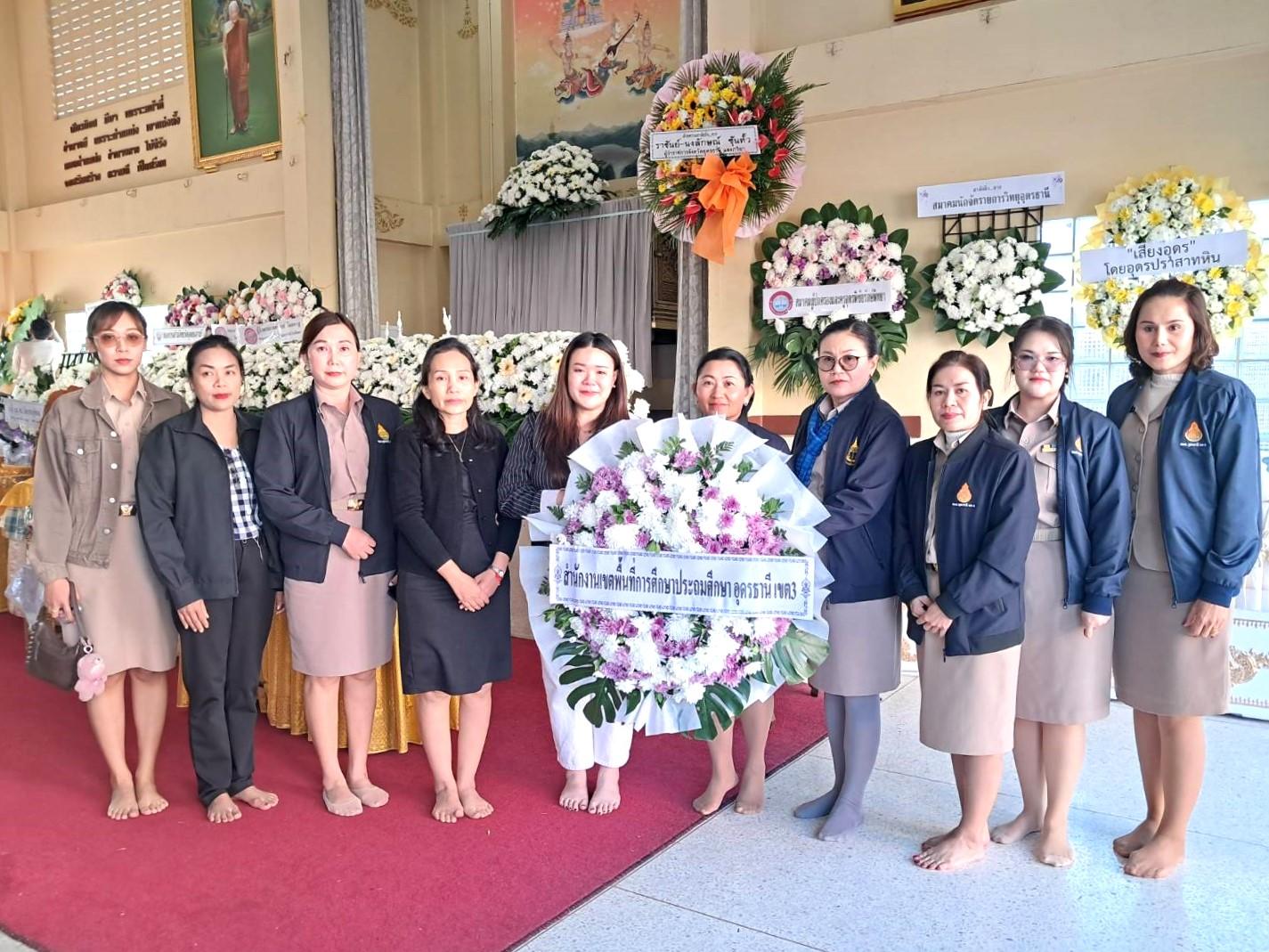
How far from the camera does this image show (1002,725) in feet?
7.92

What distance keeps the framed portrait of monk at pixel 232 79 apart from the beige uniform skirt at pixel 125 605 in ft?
19.5

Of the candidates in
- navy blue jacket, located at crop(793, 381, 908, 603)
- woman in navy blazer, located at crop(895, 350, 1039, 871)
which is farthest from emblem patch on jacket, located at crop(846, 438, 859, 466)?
woman in navy blazer, located at crop(895, 350, 1039, 871)

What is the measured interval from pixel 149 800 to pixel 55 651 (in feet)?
1.72

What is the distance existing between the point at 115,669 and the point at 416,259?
254 inches

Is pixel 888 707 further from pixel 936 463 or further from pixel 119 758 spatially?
pixel 119 758

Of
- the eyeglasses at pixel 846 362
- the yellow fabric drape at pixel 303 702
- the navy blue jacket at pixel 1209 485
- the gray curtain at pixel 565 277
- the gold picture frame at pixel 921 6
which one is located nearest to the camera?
the navy blue jacket at pixel 1209 485

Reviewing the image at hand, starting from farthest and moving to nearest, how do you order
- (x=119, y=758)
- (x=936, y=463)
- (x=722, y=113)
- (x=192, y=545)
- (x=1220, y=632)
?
1. (x=722, y=113)
2. (x=119, y=758)
3. (x=192, y=545)
4. (x=936, y=463)
5. (x=1220, y=632)

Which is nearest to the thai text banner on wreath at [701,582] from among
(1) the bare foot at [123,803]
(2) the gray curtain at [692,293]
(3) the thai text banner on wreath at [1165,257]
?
(1) the bare foot at [123,803]

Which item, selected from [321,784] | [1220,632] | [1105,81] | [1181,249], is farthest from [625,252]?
[1220,632]

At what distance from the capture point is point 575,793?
2.91 metres

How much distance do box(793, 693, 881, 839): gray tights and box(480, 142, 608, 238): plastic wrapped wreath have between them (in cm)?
555

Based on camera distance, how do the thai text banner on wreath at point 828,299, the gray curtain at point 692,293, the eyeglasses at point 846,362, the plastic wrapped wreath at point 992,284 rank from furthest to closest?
the gray curtain at point 692,293, the thai text banner on wreath at point 828,299, the plastic wrapped wreath at point 992,284, the eyeglasses at point 846,362

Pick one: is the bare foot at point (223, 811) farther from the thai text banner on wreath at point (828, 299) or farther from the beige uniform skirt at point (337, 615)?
the thai text banner on wreath at point (828, 299)

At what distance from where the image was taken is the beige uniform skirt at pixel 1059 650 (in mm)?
2422
